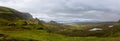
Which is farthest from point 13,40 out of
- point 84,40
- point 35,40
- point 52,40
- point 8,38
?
point 84,40

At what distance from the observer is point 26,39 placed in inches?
4146

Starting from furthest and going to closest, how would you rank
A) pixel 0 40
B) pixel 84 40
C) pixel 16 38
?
pixel 84 40
pixel 16 38
pixel 0 40

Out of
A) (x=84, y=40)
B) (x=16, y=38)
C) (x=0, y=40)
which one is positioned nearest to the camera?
(x=0, y=40)

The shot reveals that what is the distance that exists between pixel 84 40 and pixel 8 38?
4177cm

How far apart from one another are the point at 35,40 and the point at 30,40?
236cm

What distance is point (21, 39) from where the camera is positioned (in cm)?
10544

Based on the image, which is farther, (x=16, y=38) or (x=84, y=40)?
(x=84, y=40)

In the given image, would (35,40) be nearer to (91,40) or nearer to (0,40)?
(0,40)

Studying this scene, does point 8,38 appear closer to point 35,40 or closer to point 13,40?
point 13,40

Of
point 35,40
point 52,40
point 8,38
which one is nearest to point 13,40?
point 8,38

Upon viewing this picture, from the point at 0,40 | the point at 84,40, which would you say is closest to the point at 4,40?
the point at 0,40

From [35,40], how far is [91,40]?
115ft

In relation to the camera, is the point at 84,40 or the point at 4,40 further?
the point at 84,40

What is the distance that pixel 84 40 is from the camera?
405 feet
